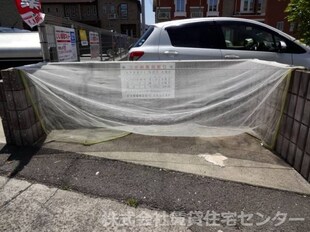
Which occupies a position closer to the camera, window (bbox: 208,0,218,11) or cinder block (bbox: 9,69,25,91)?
cinder block (bbox: 9,69,25,91)

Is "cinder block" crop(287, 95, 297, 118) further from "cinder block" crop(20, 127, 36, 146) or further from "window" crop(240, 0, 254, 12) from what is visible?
"window" crop(240, 0, 254, 12)

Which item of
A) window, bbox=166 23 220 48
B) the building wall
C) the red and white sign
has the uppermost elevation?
the building wall

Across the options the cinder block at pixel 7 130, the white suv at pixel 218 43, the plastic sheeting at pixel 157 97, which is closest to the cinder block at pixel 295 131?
the plastic sheeting at pixel 157 97

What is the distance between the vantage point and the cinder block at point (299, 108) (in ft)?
8.79

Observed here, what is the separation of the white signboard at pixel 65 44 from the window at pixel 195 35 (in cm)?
219

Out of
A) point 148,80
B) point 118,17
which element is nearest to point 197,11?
point 118,17

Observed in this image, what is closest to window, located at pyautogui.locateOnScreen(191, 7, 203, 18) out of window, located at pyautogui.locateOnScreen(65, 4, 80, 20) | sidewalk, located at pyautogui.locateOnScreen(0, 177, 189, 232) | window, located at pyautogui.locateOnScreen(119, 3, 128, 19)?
window, located at pyautogui.locateOnScreen(119, 3, 128, 19)

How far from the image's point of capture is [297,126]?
2.77m

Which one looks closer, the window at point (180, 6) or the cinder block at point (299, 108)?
the cinder block at point (299, 108)

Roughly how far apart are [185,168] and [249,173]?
2.28 feet

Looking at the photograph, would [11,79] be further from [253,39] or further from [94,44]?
[94,44]

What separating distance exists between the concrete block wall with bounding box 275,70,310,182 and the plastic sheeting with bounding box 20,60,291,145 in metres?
0.35

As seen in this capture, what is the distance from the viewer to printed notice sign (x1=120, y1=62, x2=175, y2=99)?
11.6 ft

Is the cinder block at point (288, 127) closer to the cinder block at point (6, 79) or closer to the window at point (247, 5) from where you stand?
the cinder block at point (6, 79)
